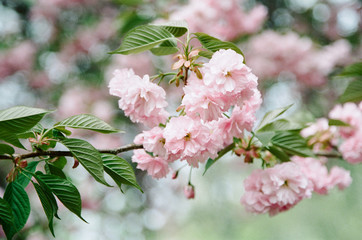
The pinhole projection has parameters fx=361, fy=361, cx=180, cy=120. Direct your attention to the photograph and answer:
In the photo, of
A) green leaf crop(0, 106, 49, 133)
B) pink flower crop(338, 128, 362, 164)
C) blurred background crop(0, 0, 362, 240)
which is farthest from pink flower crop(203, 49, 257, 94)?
blurred background crop(0, 0, 362, 240)

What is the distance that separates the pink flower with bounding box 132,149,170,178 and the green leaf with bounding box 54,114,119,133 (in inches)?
4.7

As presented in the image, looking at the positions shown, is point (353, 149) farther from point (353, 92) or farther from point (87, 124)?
point (87, 124)

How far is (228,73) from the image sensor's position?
1.70ft

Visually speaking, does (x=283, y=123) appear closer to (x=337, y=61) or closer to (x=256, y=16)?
(x=256, y=16)

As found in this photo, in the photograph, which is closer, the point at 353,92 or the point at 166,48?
the point at 166,48

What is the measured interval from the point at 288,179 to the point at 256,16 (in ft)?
4.31

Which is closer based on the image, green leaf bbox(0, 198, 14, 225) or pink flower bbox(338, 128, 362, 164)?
green leaf bbox(0, 198, 14, 225)

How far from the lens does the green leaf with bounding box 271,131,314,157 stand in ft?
2.48

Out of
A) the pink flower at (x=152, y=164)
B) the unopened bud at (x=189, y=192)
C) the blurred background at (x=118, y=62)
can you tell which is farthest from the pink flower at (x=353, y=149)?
the blurred background at (x=118, y=62)

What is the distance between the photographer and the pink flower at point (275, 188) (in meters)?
0.70

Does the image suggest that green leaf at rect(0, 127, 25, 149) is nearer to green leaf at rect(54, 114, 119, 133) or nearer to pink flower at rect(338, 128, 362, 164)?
green leaf at rect(54, 114, 119, 133)

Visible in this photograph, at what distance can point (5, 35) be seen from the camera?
7.92ft

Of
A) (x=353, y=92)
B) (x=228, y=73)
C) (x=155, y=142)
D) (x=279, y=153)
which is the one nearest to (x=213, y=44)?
(x=228, y=73)

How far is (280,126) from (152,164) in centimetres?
31
